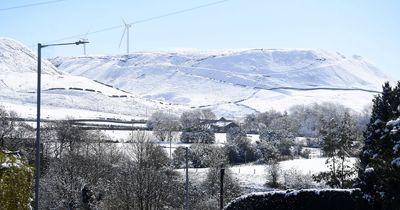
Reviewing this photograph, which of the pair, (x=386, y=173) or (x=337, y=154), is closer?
(x=386, y=173)

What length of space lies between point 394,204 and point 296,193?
5311 millimetres

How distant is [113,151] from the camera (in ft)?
256

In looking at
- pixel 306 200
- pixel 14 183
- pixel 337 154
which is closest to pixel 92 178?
pixel 337 154

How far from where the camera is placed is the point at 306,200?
1912cm

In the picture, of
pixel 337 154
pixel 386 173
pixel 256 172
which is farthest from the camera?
pixel 256 172

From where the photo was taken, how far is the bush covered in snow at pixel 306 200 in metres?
18.1

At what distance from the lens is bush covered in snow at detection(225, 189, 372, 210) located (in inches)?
713

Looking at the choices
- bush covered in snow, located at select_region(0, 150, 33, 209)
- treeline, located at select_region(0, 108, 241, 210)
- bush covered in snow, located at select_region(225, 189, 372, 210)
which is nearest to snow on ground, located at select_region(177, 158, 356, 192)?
treeline, located at select_region(0, 108, 241, 210)

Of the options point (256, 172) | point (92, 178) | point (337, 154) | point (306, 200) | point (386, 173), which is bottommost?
point (256, 172)

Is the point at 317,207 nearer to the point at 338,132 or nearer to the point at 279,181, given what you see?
the point at 338,132

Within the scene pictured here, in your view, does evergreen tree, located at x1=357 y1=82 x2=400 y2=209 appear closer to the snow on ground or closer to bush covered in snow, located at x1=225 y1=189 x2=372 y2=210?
bush covered in snow, located at x1=225 y1=189 x2=372 y2=210

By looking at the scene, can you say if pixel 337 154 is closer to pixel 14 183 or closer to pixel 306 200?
pixel 306 200

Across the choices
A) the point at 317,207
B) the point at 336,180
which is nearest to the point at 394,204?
the point at 317,207

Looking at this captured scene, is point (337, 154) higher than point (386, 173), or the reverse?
point (386, 173)
